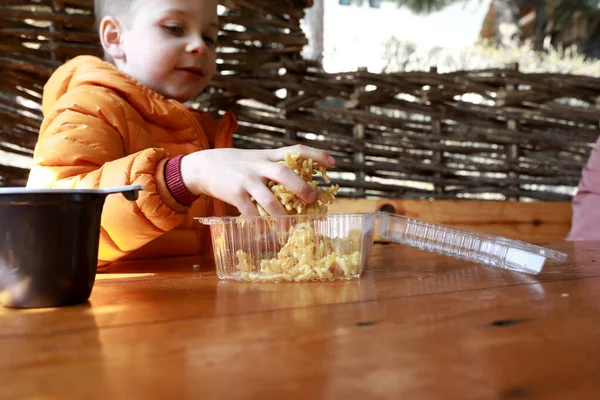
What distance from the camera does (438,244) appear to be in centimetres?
94

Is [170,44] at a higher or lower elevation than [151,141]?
higher

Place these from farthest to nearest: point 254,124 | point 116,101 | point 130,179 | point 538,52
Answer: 1. point 538,52
2. point 254,124
3. point 116,101
4. point 130,179

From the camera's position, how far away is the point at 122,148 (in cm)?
125

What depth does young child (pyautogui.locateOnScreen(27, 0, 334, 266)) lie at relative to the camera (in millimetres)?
843

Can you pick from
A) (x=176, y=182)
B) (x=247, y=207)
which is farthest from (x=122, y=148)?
(x=247, y=207)

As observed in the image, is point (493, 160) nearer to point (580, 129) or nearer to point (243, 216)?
point (580, 129)

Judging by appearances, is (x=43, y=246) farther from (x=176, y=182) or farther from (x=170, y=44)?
(x=170, y=44)

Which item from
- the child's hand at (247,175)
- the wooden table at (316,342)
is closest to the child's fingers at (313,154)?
the child's hand at (247,175)

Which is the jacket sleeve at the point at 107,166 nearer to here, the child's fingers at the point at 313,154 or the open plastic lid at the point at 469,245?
the child's fingers at the point at 313,154

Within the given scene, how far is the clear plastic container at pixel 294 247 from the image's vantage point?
0.77 meters

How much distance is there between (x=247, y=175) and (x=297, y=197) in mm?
77

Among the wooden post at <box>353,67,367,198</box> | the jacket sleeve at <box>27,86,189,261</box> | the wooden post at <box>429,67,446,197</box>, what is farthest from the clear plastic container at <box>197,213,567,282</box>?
the wooden post at <box>429,67,446,197</box>

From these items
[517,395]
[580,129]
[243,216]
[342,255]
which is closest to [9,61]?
[243,216]

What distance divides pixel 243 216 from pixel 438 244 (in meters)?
0.34
